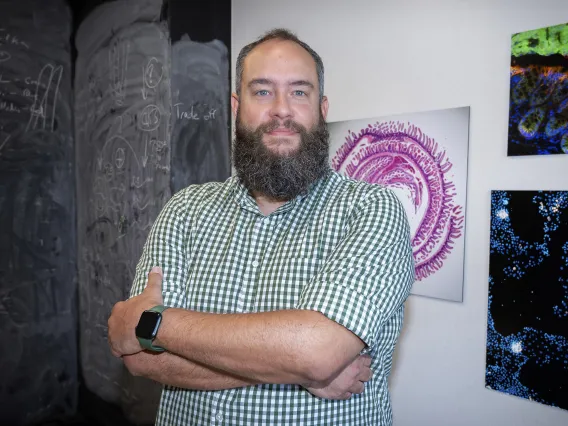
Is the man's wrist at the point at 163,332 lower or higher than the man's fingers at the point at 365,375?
higher

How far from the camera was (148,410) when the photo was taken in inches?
103

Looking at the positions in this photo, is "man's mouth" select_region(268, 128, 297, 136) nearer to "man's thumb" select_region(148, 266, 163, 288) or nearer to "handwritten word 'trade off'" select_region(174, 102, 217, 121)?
"man's thumb" select_region(148, 266, 163, 288)

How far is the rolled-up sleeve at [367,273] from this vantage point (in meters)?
1.00

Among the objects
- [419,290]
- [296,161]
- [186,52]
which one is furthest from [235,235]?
[186,52]

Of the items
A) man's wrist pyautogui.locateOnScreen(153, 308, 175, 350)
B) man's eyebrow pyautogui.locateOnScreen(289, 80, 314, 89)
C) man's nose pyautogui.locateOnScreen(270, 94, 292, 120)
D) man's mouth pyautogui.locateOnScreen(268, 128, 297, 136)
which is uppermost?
man's eyebrow pyautogui.locateOnScreen(289, 80, 314, 89)

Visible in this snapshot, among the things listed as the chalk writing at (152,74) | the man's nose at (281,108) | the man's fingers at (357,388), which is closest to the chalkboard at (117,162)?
the chalk writing at (152,74)

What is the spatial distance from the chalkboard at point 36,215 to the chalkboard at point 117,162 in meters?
0.09

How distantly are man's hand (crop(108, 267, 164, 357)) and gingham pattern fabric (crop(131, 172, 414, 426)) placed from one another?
0.04 meters

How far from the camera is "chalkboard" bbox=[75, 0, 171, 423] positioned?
97.0 inches

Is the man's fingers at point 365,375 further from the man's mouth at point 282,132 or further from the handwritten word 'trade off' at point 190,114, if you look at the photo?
the handwritten word 'trade off' at point 190,114

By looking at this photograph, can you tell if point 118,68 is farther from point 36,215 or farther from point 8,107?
point 36,215

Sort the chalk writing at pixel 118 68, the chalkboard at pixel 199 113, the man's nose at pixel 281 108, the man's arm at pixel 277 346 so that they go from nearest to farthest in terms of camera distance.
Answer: the man's arm at pixel 277 346 → the man's nose at pixel 281 108 → the chalkboard at pixel 199 113 → the chalk writing at pixel 118 68

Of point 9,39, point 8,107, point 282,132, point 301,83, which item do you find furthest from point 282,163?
point 9,39

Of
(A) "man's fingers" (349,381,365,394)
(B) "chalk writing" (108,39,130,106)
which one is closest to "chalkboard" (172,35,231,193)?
(B) "chalk writing" (108,39,130,106)
